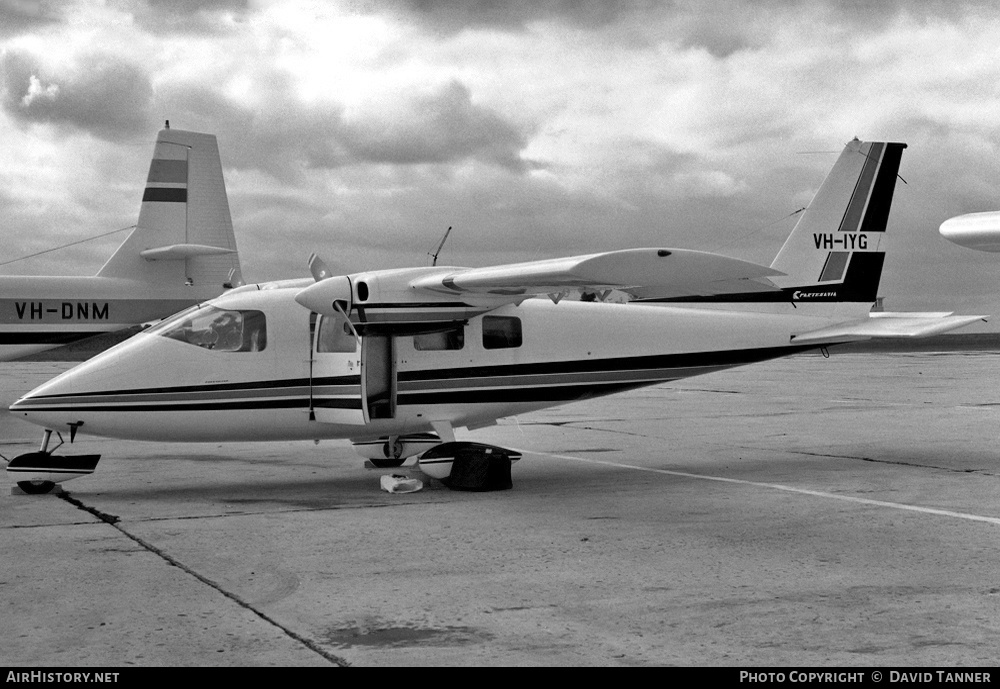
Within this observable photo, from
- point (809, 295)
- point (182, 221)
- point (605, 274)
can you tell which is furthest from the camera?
point (182, 221)

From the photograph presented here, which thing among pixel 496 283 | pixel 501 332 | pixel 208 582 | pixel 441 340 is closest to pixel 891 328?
pixel 501 332

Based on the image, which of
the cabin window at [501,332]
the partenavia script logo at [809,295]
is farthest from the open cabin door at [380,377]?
the partenavia script logo at [809,295]

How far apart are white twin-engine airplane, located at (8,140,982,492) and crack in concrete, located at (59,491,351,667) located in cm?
134

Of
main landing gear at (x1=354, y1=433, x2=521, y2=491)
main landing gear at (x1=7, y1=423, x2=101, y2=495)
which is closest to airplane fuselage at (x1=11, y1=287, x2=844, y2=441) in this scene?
main landing gear at (x1=7, y1=423, x2=101, y2=495)

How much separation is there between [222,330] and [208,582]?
525cm

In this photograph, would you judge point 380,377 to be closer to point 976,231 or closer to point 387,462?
point 387,462

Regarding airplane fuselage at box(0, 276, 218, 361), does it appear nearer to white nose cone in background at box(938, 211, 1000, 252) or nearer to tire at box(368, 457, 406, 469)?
tire at box(368, 457, 406, 469)

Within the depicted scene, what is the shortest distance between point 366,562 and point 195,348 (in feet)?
16.2

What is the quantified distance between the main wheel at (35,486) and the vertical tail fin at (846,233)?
395 inches

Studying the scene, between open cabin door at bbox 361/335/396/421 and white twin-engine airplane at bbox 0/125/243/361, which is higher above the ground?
white twin-engine airplane at bbox 0/125/243/361

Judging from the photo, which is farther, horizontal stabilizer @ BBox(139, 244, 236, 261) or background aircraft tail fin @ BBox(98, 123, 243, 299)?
background aircraft tail fin @ BBox(98, 123, 243, 299)

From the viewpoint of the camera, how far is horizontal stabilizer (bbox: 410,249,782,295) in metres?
10.5

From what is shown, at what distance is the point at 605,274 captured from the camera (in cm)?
1074

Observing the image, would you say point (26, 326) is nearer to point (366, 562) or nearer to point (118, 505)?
point (118, 505)
